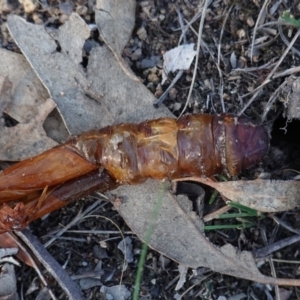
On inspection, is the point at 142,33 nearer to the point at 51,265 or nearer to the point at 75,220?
the point at 75,220

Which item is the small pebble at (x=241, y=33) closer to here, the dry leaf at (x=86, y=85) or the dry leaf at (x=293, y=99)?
the dry leaf at (x=293, y=99)

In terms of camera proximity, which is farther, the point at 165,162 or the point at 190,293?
the point at 190,293

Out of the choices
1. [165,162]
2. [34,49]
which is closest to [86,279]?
[165,162]

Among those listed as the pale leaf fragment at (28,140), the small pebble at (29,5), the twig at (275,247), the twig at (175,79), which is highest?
the small pebble at (29,5)

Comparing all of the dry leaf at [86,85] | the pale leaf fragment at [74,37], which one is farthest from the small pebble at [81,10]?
the dry leaf at [86,85]

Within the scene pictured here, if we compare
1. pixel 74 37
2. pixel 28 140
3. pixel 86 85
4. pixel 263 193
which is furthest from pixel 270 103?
pixel 28 140

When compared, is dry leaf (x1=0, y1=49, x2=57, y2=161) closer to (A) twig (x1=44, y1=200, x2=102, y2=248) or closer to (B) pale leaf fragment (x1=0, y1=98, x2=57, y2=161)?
(B) pale leaf fragment (x1=0, y1=98, x2=57, y2=161)

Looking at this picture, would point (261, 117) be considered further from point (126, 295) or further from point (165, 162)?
point (126, 295)
